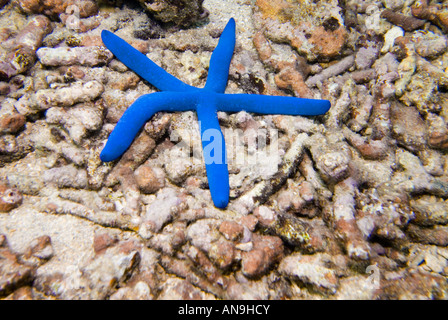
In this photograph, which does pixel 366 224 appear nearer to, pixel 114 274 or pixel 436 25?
pixel 114 274

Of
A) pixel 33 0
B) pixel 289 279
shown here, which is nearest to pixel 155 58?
pixel 33 0

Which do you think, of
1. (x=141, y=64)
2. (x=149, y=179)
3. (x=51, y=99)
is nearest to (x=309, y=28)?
(x=141, y=64)

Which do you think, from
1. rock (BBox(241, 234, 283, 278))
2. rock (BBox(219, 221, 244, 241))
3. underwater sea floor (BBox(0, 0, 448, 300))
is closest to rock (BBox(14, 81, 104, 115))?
underwater sea floor (BBox(0, 0, 448, 300))

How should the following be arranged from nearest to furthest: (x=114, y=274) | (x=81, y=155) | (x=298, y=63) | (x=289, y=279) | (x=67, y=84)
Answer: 1. (x=114, y=274)
2. (x=289, y=279)
3. (x=81, y=155)
4. (x=67, y=84)
5. (x=298, y=63)

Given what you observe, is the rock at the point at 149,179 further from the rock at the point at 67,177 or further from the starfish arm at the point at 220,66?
the starfish arm at the point at 220,66

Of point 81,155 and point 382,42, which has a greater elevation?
point 382,42

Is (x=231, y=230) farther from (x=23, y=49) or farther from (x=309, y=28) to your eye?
(x=23, y=49)

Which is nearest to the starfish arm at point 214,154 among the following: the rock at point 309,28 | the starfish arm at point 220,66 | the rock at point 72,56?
the starfish arm at point 220,66
